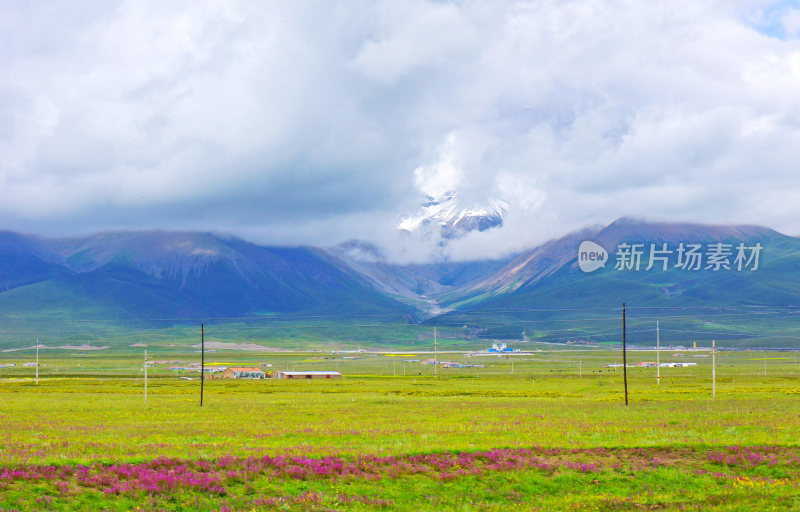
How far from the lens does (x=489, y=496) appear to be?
3086 centimetres

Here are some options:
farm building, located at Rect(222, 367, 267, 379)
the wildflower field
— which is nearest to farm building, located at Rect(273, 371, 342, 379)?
farm building, located at Rect(222, 367, 267, 379)

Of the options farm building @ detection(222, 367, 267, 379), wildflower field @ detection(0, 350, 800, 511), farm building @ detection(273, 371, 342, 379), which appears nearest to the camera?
wildflower field @ detection(0, 350, 800, 511)

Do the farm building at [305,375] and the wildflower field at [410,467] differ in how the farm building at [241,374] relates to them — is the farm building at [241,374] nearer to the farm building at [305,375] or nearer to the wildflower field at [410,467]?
the farm building at [305,375]

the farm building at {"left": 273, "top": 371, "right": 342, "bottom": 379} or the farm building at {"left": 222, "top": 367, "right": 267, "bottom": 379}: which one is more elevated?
the farm building at {"left": 222, "top": 367, "right": 267, "bottom": 379}

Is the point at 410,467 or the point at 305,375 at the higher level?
the point at 410,467

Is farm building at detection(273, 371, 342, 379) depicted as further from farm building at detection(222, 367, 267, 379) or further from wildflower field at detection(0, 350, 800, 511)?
wildflower field at detection(0, 350, 800, 511)

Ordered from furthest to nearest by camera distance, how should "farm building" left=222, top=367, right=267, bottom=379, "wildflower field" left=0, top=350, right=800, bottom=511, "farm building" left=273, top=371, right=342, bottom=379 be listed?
"farm building" left=222, top=367, right=267, bottom=379, "farm building" left=273, top=371, right=342, bottom=379, "wildflower field" left=0, top=350, right=800, bottom=511

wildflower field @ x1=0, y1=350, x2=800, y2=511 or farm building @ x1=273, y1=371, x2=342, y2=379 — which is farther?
farm building @ x1=273, y1=371, x2=342, y2=379

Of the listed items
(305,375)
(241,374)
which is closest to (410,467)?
(305,375)

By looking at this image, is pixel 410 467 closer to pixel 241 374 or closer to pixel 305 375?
pixel 305 375

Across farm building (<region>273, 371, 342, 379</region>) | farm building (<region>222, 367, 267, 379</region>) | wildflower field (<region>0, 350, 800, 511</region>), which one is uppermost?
wildflower field (<region>0, 350, 800, 511</region>)

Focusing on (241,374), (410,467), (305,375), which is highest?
(410,467)

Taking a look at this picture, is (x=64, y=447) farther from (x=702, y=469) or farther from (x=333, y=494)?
(x=702, y=469)

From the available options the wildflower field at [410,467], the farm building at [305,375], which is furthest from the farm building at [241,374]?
the wildflower field at [410,467]
